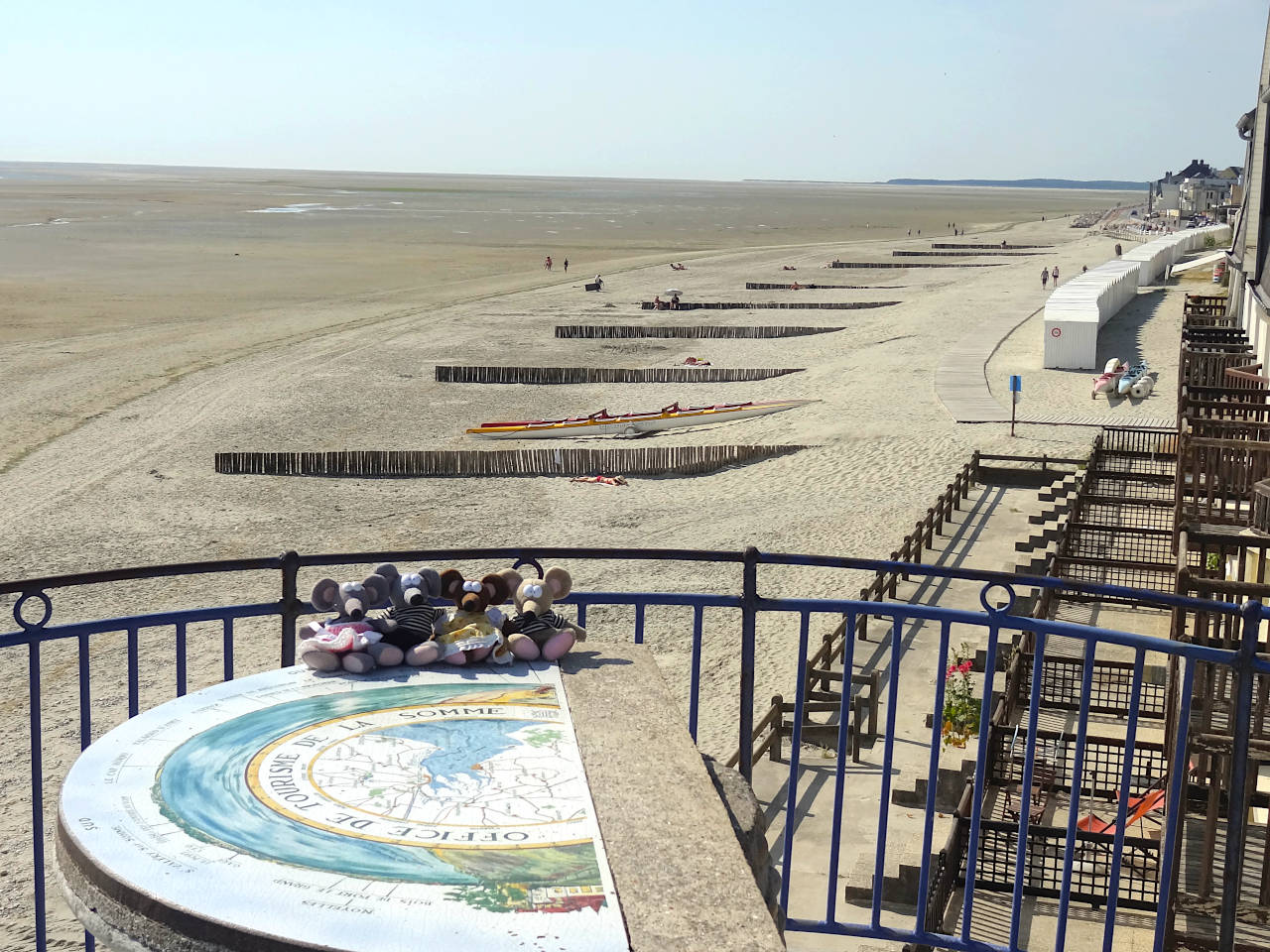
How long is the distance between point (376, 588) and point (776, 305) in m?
54.4

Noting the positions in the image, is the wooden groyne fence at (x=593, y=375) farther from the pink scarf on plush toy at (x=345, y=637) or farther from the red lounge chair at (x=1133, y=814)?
the pink scarf on plush toy at (x=345, y=637)

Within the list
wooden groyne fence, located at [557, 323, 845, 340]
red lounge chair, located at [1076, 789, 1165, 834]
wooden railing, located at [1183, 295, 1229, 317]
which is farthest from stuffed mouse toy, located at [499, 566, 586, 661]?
wooden groyne fence, located at [557, 323, 845, 340]

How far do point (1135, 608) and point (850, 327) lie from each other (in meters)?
36.2

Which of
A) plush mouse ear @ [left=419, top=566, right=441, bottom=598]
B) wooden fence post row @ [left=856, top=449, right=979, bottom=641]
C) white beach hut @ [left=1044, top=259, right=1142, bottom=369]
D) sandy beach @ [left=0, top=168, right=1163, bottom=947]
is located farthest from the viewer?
white beach hut @ [left=1044, top=259, right=1142, bottom=369]

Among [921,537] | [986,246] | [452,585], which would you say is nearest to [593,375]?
[921,537]

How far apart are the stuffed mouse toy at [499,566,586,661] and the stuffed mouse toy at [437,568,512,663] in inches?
1.8

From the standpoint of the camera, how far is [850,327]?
50.6 metres

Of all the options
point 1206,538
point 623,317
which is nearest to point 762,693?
point 1206,538

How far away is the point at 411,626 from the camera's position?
5.26 metres

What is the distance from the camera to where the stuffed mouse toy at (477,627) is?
5.28 meters

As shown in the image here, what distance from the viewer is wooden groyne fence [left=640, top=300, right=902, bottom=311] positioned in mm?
57875

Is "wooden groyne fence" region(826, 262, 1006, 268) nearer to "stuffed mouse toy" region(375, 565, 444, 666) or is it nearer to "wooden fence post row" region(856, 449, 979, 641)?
"wooden fence post row" region(856, 449, 979, 641)

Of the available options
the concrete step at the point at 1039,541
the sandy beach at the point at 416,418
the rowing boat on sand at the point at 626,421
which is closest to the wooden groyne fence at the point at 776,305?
the sandy beach at the point at 416,418

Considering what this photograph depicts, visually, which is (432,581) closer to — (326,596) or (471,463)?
(326,596)
